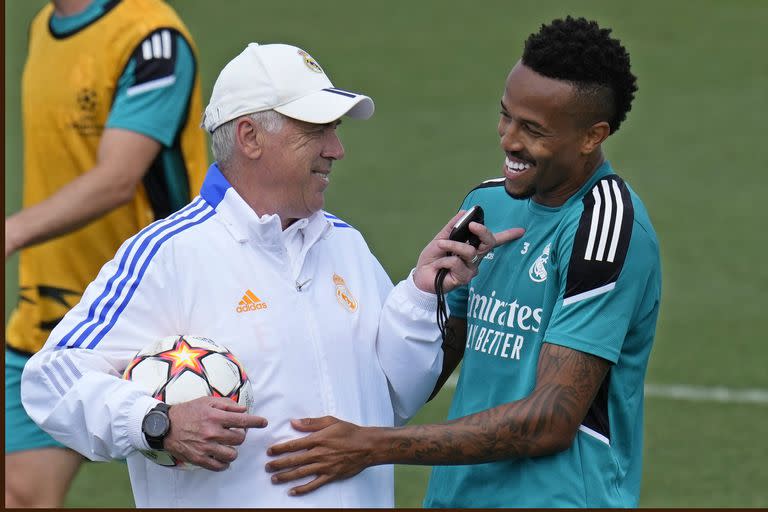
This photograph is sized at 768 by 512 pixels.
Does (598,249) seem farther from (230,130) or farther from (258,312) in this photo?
(230,130)

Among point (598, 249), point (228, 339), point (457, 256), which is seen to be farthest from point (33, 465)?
point (598, 249)

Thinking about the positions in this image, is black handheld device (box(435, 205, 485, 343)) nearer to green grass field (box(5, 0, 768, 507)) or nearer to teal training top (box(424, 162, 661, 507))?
teal training top (box(424, 162, 661, 507))

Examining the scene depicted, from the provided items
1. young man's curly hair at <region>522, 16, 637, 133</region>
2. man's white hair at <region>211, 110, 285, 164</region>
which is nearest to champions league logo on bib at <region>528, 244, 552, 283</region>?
young man's curly hair at <region>522, 16, 637, 133</region>

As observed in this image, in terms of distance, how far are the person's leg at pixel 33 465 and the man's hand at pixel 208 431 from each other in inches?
98.7

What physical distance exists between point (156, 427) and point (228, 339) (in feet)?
1.48

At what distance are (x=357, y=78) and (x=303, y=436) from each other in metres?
16.5

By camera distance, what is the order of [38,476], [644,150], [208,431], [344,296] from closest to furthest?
[208,431] < [344,296] < [38,476] < [644,150]

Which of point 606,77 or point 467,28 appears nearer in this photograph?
point 606,77

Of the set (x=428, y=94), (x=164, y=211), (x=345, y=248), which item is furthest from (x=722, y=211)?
(x=345, y=248)

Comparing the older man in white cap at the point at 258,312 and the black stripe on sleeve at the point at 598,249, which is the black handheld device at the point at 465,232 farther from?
the black stripe on sleeve at the point at 598,249

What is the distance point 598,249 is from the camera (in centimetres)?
465

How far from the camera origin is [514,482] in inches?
193

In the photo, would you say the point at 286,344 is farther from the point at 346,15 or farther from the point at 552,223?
the point at 346,15

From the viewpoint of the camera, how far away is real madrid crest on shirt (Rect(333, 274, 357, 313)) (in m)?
5.08
